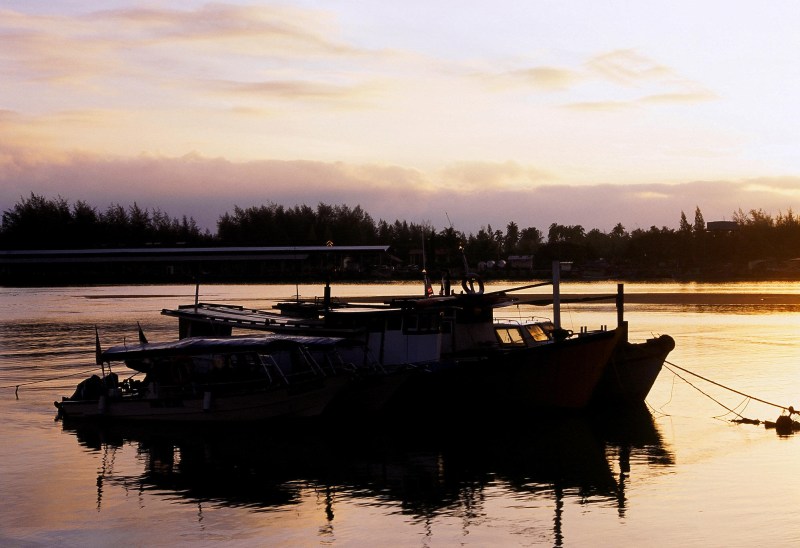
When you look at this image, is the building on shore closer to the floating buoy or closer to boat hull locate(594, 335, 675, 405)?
boat hull locate(594, 335, 675, 405)

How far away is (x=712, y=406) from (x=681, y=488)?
13042 mm

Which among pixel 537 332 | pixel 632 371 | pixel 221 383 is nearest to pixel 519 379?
pixel 537 332

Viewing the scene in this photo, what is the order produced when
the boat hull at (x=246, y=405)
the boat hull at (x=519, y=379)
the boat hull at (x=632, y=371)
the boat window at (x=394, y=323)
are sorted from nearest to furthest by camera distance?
the boat hull at (x=246, y=405), the boat hull at (x=519, y=379), the boat window at (x=394, y=323), the boat hull at (x=632, y=371)

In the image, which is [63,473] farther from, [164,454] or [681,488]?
[681,488]

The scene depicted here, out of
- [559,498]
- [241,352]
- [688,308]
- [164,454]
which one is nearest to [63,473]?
[164,454]

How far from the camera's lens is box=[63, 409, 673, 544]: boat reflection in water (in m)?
25.7

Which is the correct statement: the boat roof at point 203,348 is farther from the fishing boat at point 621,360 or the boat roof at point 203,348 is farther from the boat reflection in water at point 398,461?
the fishing boat at point 621,360

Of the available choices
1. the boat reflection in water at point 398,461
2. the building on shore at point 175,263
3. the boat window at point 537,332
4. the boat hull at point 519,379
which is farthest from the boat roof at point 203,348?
the building on shore at point 175,263

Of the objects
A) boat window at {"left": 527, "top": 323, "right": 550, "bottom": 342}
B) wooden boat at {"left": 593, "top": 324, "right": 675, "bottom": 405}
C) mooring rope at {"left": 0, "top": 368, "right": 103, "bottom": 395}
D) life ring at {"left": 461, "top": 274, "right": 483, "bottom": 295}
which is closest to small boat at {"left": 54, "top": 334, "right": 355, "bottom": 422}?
life ring at {"left": 461, "top": 274, "right": 483, "bottom": 295}

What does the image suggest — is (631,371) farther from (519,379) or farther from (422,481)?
(422,481)

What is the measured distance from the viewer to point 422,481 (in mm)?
27312

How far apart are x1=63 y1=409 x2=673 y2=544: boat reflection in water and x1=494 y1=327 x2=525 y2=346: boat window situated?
9.80ft

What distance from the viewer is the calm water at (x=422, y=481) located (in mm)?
22328

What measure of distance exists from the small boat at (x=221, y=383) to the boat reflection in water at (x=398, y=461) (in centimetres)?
63
